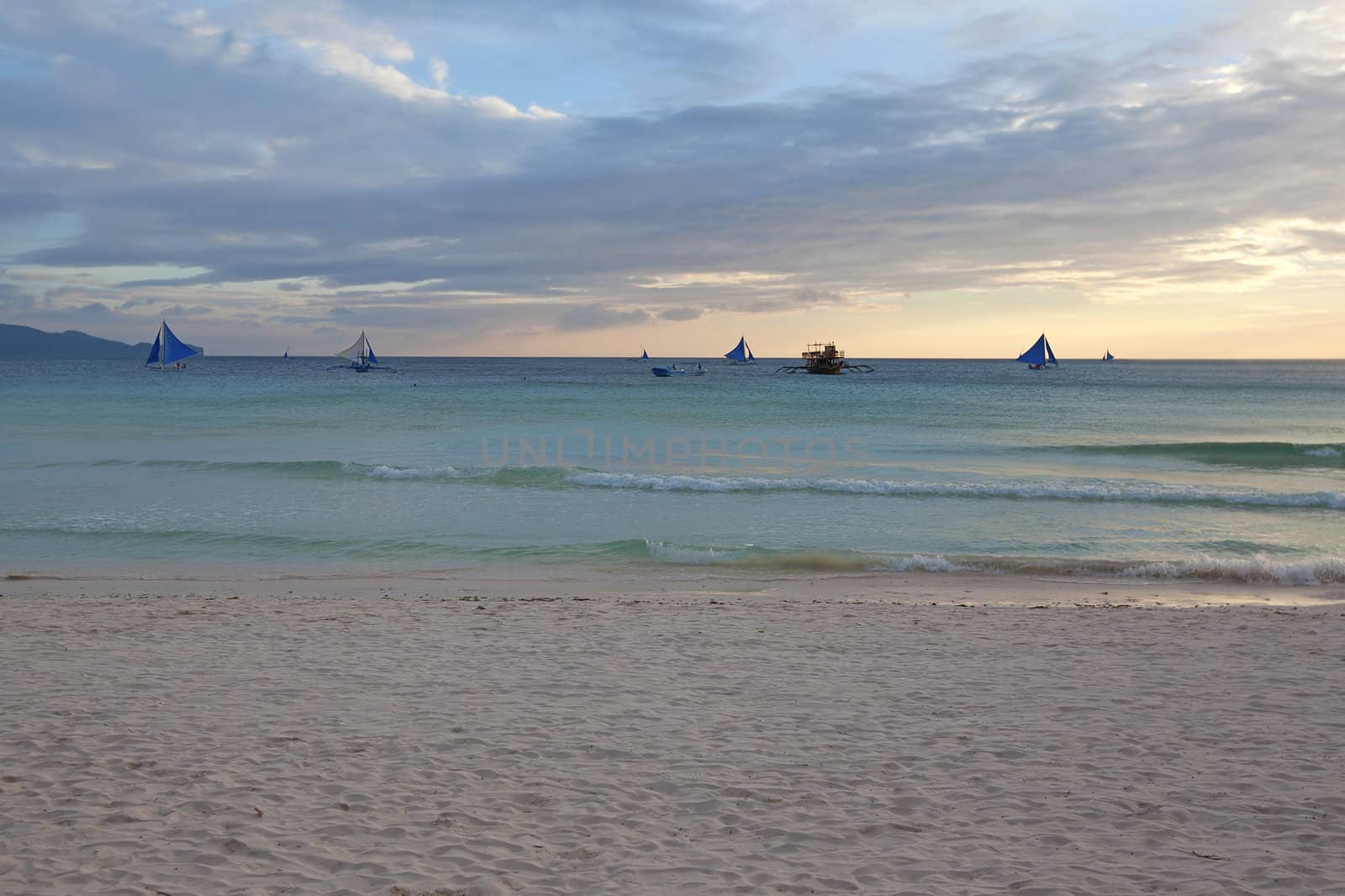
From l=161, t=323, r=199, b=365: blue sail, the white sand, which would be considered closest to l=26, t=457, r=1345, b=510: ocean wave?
the white sand

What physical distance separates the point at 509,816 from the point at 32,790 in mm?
2588

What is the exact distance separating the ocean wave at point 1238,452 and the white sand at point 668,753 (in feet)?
65.7

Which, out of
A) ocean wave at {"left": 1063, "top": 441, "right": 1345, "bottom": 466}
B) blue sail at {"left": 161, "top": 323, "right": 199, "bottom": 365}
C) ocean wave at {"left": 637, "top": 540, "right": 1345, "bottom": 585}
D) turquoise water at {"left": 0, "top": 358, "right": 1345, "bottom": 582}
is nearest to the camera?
ocean wave at {"left": 637, "top": 540, "right": 1345, "bottom": 585}

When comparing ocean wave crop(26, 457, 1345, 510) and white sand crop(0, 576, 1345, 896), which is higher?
ocean wave crop(26, 457, 1345, 510)

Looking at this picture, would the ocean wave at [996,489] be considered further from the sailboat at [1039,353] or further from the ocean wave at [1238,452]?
the sailboat at [1039,353]

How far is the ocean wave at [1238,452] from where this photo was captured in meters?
25.7

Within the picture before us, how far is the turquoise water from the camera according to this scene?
13211 millimetres

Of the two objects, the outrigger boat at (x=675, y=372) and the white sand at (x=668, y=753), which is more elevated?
the outrigger boat at (x=675, y=372)

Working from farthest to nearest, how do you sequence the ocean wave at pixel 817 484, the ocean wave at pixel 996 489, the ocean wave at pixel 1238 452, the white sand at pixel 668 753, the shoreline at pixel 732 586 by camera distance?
the ocean wave at pixel 1238 452, the ocean wave at pixel 817 484, the ocean wave at pixel 996 489, the shoreline at pixel 732 586, the white sand at pixel 668 753

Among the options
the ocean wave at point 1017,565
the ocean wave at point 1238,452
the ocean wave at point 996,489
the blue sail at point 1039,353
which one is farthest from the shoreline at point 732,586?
the blue sail at point 1039,353

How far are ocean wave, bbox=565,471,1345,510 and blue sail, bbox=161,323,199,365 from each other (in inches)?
3144

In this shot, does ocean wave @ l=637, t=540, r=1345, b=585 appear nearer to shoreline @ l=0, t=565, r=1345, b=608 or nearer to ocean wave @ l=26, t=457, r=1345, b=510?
shoreline @ l=0, t=565, r=1345, b=608

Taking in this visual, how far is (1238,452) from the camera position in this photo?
27766 mm

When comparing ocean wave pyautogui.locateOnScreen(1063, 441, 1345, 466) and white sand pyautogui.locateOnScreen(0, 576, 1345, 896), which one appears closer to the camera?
white sand pyautogui.locateOnScreen(0, 576, 1345, 896)
